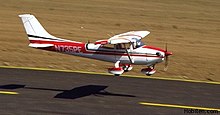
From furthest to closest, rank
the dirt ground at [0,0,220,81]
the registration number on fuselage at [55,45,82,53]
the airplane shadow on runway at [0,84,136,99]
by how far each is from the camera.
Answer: the dirt ground at [0,0,220,81], the registration number on fuselage at [55,45,82,53], the airplane shadow on runway at [0,84,136,99]

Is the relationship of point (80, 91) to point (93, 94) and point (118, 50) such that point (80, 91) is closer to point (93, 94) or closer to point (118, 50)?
point (93, 94)

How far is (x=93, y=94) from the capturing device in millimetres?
22281

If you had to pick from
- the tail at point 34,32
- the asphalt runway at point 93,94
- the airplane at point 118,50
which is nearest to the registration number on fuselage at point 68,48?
the airplane at point 118,50

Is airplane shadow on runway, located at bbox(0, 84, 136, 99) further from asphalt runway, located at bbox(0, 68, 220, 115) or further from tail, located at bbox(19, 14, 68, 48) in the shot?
tail, located at bbox(19, 14, 68, 48)

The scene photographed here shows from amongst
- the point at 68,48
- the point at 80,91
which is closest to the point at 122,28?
the point at 68,48

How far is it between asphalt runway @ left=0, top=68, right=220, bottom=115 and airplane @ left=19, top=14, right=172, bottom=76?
1351 millimetres

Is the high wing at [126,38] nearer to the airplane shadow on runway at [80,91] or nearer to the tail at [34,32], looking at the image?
the airplane shadow on runway at [80,91]

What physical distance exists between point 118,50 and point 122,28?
18.0 metres

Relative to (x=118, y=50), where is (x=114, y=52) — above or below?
below

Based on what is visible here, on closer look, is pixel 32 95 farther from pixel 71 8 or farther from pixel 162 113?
pixel 71 8

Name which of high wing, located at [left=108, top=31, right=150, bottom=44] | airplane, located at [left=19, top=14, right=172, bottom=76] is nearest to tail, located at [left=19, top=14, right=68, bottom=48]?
airplane, located at [left=19, top=14, right=172, bottom=76]

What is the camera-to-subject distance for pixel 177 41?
3631 cm

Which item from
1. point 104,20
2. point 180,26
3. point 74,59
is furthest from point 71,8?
point 74,59

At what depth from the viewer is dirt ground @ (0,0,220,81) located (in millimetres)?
28234
